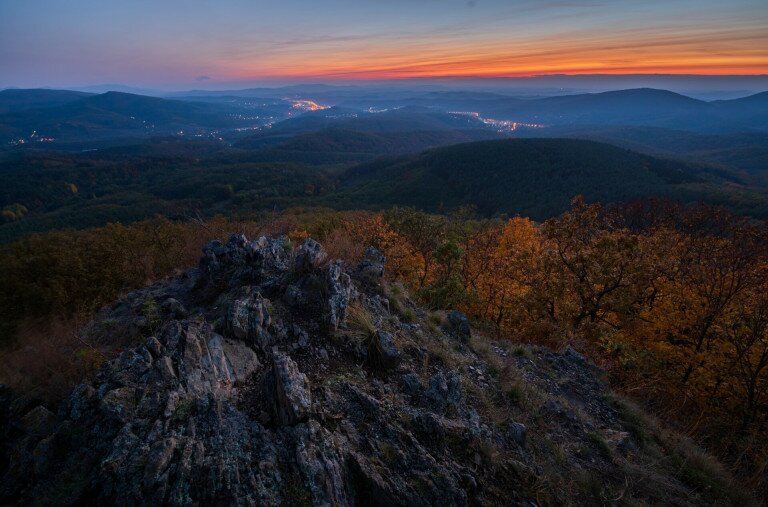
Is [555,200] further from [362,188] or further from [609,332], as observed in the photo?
[609,332]

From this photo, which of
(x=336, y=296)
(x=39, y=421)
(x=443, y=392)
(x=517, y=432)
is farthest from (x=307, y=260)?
(x=517, y=432)

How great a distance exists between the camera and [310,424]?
19.5ft

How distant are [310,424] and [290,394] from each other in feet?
2.11

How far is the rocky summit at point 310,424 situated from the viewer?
5180 mm

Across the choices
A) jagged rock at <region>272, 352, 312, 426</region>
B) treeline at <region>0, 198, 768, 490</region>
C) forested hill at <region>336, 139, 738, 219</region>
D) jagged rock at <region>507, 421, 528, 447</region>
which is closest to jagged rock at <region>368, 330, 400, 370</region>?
jagged rock at <region>272, 352, 312, 426</region>

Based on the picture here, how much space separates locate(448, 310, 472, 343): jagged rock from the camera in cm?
1251

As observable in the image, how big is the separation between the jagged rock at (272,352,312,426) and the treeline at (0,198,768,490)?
8670mm

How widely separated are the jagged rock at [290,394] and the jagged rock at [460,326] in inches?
278

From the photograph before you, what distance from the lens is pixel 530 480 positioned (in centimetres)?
652

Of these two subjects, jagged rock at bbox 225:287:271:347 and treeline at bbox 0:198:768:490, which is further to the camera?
treeline at bbox 0:198:768:490

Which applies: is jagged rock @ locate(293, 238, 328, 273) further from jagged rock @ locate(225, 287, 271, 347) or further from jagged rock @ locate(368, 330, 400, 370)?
jagged rock @ locate(368, 330, 400, 370)

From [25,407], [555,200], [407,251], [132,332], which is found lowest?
[555,200]

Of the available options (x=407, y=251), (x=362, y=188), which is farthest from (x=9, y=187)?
(x=407, y=251)

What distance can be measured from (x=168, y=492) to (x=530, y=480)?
586 cm
